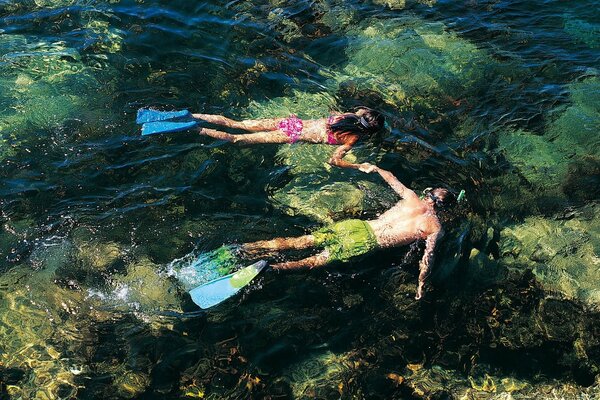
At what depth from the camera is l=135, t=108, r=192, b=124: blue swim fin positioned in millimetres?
7965

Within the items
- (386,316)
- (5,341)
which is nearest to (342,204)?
(386,316)

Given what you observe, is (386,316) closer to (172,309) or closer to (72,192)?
(172,309)

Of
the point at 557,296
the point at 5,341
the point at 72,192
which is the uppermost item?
the point at 72,192

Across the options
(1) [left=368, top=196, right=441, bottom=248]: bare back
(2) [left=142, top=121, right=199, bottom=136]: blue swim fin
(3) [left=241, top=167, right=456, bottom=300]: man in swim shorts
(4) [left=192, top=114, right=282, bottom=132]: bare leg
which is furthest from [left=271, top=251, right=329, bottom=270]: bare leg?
(2) [left=142, top=121, right=199, bottom=136]: blue swim fin

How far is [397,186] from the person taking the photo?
766cm

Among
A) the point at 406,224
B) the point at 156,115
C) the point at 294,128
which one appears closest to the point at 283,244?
the point at 406,224

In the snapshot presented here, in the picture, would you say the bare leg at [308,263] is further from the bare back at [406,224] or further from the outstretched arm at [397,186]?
the outstretched arm at [397,186]

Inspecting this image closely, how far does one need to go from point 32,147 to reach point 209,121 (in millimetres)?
2689

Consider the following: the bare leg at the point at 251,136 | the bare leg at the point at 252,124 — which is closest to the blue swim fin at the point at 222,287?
the bare leg at the point at 251,136

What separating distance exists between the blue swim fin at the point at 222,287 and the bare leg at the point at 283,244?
44cm

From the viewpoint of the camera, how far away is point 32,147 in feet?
25.8

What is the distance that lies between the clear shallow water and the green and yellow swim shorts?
32 cm

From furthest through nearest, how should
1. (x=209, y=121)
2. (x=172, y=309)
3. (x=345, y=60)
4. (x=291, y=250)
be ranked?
(x=345, y=60), (x=209, y=121), (x=291, y=250), (x=172, y=309)

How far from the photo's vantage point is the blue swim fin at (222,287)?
6230 millimetres
